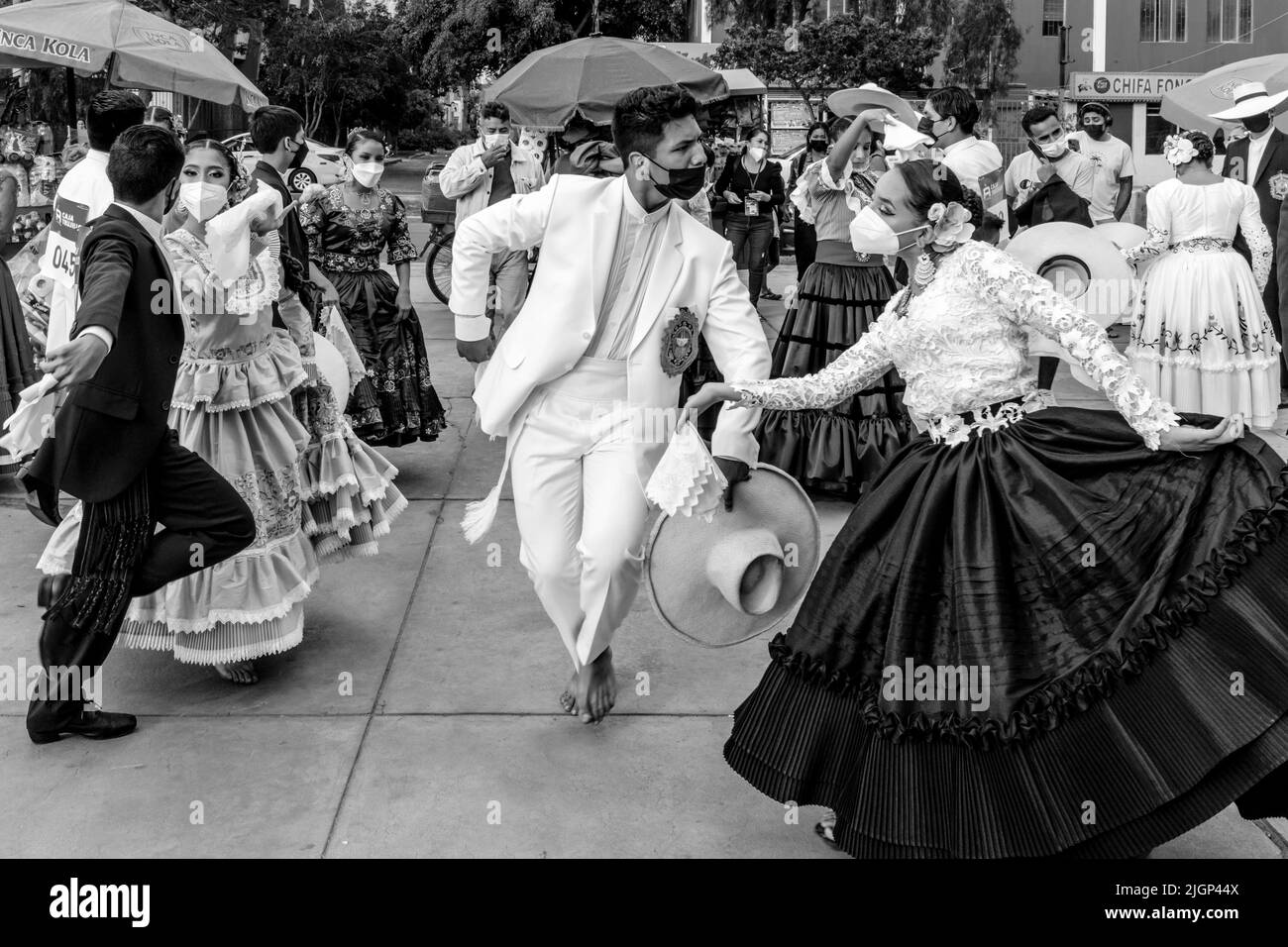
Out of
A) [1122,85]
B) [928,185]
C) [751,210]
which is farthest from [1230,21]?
[928,185]

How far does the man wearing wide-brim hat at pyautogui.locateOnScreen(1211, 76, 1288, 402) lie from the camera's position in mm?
9281

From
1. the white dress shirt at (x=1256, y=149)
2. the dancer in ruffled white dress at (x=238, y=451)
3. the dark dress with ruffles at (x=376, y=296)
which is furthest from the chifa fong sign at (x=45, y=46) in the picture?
the white dress shirt at (x=1256, y=149)

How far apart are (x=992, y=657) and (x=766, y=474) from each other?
857 millimetres

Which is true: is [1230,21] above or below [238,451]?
above

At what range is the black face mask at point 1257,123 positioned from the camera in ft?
30.9

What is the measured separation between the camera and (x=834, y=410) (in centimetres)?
738

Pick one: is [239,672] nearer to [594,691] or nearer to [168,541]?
[168,541]

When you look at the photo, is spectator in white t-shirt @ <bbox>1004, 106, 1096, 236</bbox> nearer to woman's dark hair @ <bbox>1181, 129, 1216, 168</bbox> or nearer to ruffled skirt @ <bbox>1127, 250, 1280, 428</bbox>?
ruffled skirt @ <bbox>1127, 250, 1280, 428</bbox>

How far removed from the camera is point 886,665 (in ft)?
10.9

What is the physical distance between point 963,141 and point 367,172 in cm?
330

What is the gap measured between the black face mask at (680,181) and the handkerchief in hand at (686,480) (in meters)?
0.91

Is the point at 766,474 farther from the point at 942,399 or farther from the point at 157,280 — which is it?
the point at 157,280

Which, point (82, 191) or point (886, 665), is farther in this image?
point (82, 191)
